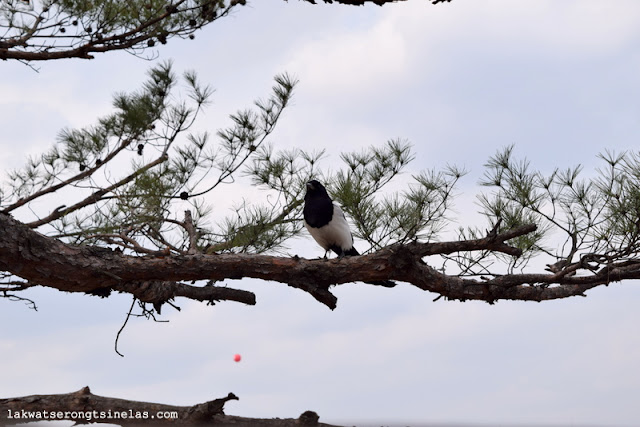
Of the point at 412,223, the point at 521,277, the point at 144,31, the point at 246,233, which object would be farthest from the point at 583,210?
the point at 144,31

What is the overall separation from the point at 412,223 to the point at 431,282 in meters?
0.62

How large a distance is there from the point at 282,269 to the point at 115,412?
0.95 metres

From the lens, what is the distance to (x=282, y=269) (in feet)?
8.09

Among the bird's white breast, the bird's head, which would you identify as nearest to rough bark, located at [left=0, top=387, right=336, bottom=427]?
the bird's white breast

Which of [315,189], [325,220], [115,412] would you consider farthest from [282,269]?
[115,412]

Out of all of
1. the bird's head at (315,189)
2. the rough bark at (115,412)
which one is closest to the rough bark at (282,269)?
the rough bark at (115,412)

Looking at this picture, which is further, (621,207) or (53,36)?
(53,36)

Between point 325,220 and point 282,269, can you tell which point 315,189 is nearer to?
point 325,220

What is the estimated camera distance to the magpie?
315cm

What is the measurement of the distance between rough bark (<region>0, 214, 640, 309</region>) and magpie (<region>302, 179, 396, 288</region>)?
67 cm

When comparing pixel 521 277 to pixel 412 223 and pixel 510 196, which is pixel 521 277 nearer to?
pixel 510 196

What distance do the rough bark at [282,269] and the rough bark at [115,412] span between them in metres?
0.47

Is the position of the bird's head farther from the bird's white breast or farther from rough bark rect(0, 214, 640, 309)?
rough bark rect(0, 214, 640, 309)

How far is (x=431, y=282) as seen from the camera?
2484mm
